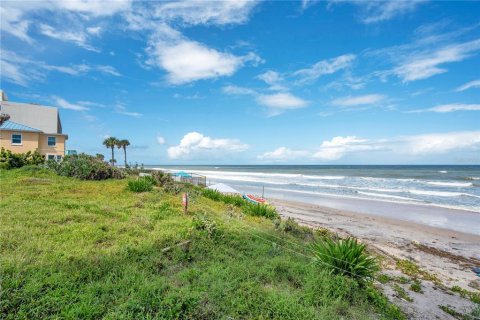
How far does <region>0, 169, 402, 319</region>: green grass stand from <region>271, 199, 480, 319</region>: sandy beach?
162 cm

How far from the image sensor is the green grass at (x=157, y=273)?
4.39 metres

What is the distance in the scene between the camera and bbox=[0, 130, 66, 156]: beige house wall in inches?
920

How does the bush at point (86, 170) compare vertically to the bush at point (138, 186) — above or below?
above

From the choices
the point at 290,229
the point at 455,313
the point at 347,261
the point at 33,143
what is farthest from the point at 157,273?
the point at 33,143

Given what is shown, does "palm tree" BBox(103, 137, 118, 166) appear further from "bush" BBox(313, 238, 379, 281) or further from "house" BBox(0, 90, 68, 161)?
"bush" BBox(313, 238, 379, 281)

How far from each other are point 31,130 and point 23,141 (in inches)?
48.7

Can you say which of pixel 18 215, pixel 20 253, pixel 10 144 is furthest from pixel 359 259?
pixel 10 144

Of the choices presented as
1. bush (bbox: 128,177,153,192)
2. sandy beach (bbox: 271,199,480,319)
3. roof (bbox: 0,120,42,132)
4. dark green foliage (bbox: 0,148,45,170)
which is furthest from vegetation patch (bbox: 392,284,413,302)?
roof (bbox: 0,120,42,132)

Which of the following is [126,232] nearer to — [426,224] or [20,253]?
[20,253]

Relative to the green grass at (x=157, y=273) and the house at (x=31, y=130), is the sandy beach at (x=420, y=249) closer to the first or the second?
the green grass at (x=157, y=273)

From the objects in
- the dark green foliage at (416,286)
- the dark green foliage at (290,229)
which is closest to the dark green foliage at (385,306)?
the dark green foliage at (416,286)

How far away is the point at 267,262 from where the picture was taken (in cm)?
650

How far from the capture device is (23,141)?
24094mm

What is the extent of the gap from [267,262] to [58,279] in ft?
13.9
